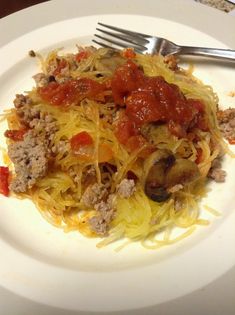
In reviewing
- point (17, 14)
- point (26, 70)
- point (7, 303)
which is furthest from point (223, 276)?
point (17, 14)

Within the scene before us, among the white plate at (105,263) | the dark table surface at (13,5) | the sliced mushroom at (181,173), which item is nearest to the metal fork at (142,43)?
the white plate at (105,263)

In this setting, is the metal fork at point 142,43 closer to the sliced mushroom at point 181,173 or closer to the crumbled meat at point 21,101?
the crumbled meat at point 21,101

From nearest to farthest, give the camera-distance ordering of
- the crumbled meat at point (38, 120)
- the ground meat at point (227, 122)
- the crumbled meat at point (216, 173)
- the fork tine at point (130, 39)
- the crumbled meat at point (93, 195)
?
1. the crumbled meat at point (93, 195)
2. the crumbled meat at point (216, 173)
3. the crumbled meat at point (38, 120)
4. the ground meat at point (227, 122)
5. the fork tine at point (130, 39)

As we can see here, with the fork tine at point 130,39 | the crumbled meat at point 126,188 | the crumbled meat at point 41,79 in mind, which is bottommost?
the crumbled meat at point 126,188

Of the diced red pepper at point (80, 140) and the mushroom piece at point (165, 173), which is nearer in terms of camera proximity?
the mushroom piece at point (165, 173)

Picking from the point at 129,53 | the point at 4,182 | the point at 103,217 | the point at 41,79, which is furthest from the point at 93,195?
the point at 129,53

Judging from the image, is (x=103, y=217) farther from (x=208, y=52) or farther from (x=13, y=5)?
(x=13, y=5)

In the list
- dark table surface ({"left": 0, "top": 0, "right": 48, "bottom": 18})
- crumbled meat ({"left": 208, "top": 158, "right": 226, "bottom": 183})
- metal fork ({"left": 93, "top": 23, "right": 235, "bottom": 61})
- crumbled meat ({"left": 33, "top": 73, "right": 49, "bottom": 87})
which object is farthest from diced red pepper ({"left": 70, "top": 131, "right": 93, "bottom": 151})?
dark table surface ({"left": 0, "top": 0, "right": 48, "bottom": 18})
